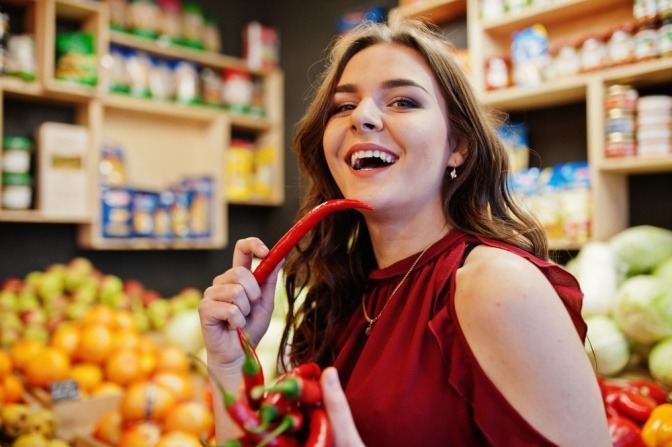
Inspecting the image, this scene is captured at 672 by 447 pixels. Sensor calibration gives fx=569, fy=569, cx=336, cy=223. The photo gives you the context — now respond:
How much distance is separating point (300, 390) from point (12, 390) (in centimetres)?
144

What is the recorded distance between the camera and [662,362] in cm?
162

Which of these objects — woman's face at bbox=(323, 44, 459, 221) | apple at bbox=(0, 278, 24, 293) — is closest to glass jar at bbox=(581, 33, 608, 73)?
woman's face at bbox=(323, 44, 459, 221)

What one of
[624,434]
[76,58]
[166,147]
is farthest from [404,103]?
[166,147]

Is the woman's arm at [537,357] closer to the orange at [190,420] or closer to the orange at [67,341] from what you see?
the orange at [190,420]

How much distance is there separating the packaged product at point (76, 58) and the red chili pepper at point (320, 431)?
2.72 meters

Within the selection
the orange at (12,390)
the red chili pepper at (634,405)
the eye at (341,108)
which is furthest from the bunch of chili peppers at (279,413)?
the orange at (12,390)

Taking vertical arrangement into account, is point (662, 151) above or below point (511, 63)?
below

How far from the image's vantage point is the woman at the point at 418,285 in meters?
0.75

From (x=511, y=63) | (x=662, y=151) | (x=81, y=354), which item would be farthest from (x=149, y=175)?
(x=662, y=151)

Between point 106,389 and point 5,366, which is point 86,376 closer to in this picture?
point 106,389

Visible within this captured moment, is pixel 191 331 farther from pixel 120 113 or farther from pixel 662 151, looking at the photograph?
pixel 662 151

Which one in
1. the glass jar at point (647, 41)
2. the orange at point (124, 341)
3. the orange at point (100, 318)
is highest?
the glass jar at point (647, 41)

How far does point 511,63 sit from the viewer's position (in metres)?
2.61

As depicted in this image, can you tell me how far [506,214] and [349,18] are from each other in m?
2.39
